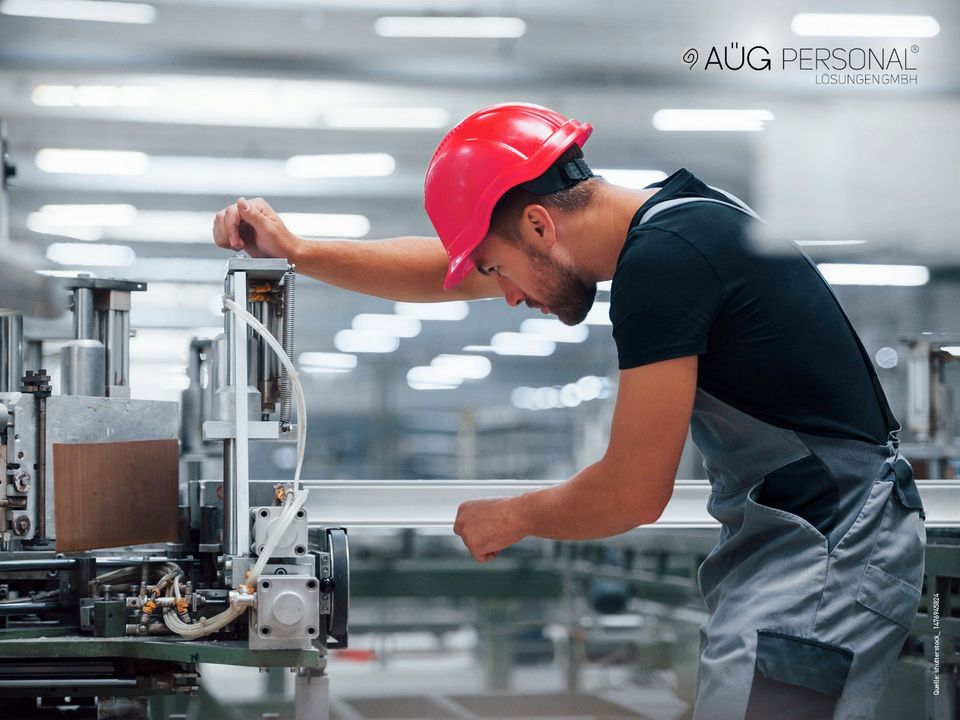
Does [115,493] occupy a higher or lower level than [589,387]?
lower

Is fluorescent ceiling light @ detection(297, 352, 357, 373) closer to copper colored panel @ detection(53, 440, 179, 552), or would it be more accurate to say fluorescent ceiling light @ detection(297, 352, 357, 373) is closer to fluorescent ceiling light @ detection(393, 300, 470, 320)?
fluorescent ceiling light @ detection(393, 300, 470, 320)

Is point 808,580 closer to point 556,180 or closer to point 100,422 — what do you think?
point 556,180

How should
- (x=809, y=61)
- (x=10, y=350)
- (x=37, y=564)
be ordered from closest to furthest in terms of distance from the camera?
(x=37, y=564)
(x=10, y=350)
(x=809, y=61)

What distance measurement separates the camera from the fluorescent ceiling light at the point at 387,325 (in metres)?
2.61

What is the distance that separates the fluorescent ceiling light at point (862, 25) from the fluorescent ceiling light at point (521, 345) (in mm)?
1100

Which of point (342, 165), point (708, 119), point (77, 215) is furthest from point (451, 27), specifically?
point (77, 215)

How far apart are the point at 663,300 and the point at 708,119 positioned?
5.82ft

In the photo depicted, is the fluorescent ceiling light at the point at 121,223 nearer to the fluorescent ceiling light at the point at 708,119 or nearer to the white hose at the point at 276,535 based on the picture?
the fluorescent ceiling light at the point at 708,119

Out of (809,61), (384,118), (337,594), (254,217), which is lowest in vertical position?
(337,594)

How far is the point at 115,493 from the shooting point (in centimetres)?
139

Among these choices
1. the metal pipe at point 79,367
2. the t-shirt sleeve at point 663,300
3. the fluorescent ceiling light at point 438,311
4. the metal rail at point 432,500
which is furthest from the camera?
the fluorescent ceiling light at point 438,311

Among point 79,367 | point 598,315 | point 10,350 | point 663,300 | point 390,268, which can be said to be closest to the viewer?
point 663,300

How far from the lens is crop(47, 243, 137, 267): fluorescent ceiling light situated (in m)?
2.48

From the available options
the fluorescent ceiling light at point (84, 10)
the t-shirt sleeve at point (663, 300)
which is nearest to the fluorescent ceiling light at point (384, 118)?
the fluorescent ceiling light at point (84, 10)
